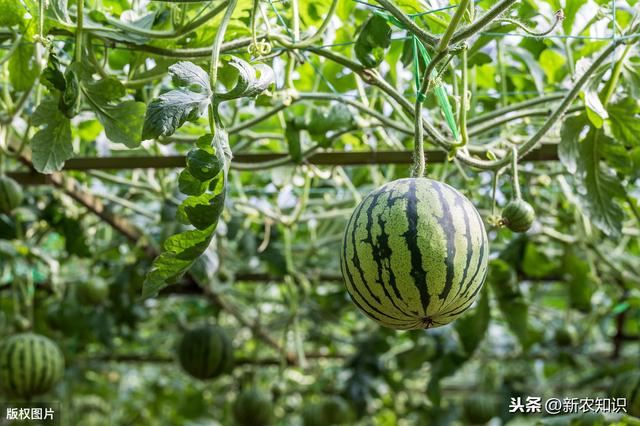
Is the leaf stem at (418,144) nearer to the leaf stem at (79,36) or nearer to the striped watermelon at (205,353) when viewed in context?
the leaf stem at (79,36)

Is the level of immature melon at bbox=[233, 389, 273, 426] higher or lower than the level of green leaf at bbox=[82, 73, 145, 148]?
lower

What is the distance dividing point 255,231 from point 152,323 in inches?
96.5

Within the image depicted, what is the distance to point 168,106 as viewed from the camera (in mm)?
1399

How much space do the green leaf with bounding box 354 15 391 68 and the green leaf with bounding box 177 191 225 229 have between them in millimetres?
642

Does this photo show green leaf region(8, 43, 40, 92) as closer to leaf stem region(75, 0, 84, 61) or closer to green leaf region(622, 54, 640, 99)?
leaf stem region(75, 0, 84, 61)

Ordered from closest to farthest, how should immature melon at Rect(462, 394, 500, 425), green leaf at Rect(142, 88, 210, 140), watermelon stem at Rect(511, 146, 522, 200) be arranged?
green leaf at Rect(142, 88, 210, 140) < watermelon stem at Rect(511, 146, 522, 200) < immature melon at Rect(462, 394, 500, 425)

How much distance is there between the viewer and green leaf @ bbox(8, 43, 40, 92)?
2234 mm

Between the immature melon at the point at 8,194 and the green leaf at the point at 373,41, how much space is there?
149 cm

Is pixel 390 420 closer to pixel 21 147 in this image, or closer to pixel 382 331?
pixel 382 331

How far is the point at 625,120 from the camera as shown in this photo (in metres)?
2.36

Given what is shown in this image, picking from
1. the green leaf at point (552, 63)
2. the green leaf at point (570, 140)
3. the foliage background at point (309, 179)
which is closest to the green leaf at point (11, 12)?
the foliage background at point (309, 179)

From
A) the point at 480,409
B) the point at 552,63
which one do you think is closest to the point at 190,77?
the point at 552,63

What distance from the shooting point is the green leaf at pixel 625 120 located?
2332 millimetres

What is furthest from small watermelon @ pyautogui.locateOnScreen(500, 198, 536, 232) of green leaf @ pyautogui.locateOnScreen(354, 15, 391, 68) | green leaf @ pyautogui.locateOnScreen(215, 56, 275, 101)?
green leaf @ pyautogui.locateOnScreen(215, 56, 275, 101)
